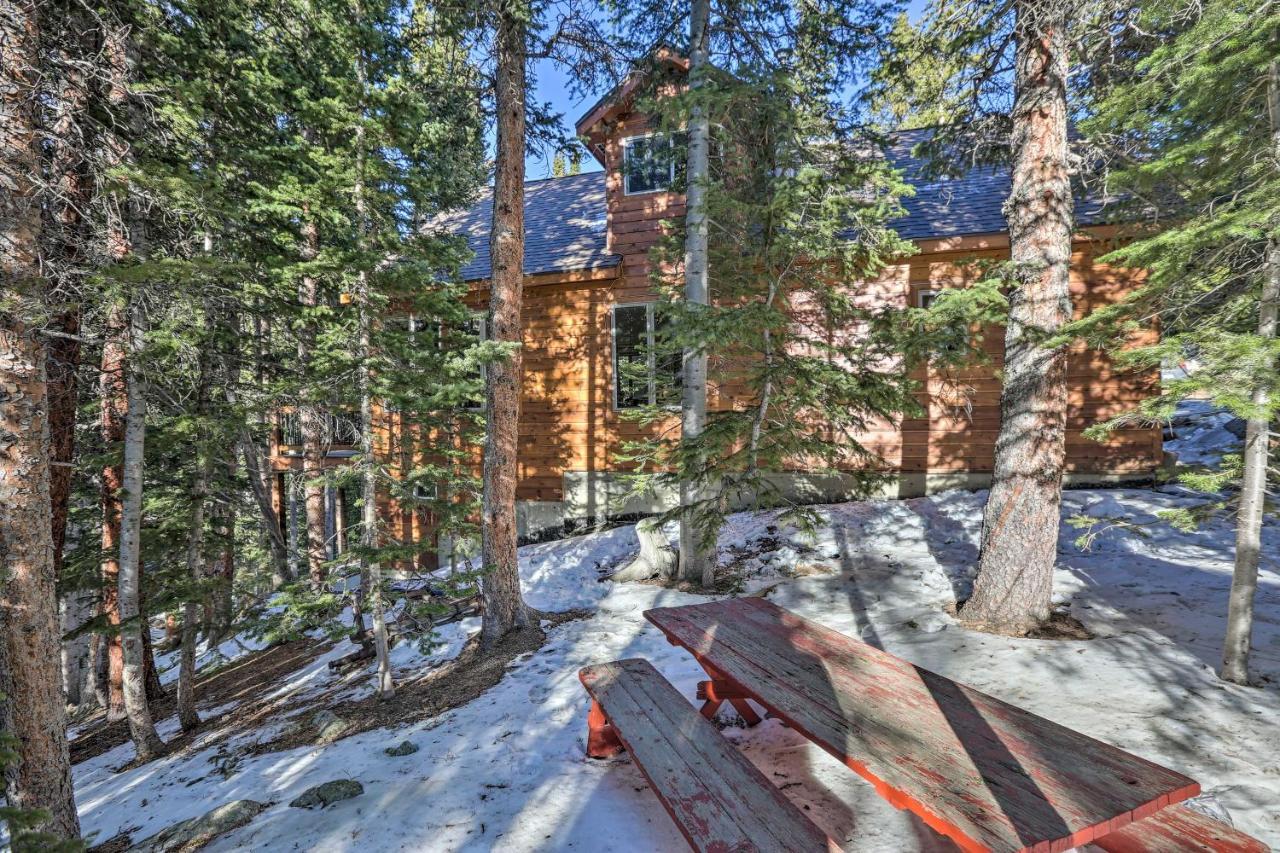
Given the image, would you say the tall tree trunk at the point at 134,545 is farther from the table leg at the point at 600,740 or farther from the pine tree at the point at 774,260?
the pine tree at the point at 774,260

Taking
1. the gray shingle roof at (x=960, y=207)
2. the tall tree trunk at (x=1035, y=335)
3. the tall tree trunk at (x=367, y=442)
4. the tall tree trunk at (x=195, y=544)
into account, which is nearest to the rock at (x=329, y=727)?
the tall tree trunk at (x=367, y=442)

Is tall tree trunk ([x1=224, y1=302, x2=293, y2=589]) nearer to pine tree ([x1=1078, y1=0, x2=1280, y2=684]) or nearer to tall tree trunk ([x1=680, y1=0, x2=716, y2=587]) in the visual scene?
tall tree trunk ([x1=680, y1=0, x2=716, y2=587])

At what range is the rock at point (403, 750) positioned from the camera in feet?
12.0

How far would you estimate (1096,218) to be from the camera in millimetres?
8016

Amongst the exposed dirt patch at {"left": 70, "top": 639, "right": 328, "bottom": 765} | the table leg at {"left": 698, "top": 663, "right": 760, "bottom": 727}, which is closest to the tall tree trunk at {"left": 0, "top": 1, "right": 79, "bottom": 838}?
the exposed dirt patch at {"left": 70, "top": 639, "right": 328, "bottom": 765}

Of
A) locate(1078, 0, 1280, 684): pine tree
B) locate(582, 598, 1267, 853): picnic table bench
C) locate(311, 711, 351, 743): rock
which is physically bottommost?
locate(311, 711, 351, 743): rock

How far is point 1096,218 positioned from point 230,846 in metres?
11.9

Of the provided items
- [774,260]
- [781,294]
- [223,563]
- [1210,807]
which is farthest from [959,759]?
[223,563]

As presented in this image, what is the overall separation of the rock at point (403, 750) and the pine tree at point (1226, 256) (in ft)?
17.9

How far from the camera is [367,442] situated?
500cm

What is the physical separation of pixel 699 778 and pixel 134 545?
5.64m

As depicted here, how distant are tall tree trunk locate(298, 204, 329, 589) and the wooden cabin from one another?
4.05ft

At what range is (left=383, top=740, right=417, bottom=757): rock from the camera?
3670 mm

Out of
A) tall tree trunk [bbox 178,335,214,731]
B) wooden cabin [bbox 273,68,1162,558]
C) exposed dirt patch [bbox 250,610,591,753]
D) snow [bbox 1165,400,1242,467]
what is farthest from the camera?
snow [bbox 1165,400,1242,467]
